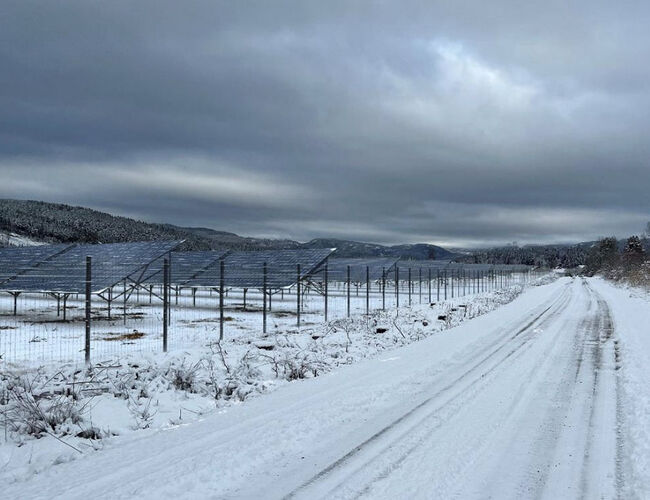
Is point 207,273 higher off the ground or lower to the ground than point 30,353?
higher

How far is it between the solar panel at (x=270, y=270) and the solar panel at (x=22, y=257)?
7.39 meters

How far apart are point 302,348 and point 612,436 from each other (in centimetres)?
771

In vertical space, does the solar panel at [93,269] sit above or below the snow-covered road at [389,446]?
above

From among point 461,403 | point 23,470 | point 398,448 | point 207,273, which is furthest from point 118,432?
point 207,273

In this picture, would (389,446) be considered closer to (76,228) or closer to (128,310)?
(128,310)

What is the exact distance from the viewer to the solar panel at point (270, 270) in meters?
24.8

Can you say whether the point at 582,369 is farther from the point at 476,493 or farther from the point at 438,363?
the point at 476,493

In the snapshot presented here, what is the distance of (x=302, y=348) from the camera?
41.4 feet

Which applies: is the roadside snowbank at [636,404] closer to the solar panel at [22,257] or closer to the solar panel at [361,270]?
the solar panel at [22,257]

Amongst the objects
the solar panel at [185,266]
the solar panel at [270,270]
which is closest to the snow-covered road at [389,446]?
the solar panel at [270,270]

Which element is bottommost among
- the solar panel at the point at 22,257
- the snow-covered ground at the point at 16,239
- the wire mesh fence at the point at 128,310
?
the wire mesh fence at the point at 128,310

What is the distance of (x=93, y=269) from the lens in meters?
22.5

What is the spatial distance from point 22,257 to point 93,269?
777 centimetres

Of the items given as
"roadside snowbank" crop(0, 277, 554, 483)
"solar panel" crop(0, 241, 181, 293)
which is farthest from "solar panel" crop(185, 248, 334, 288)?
"roadside snowbank" crop(0, 277, 554, 483)
